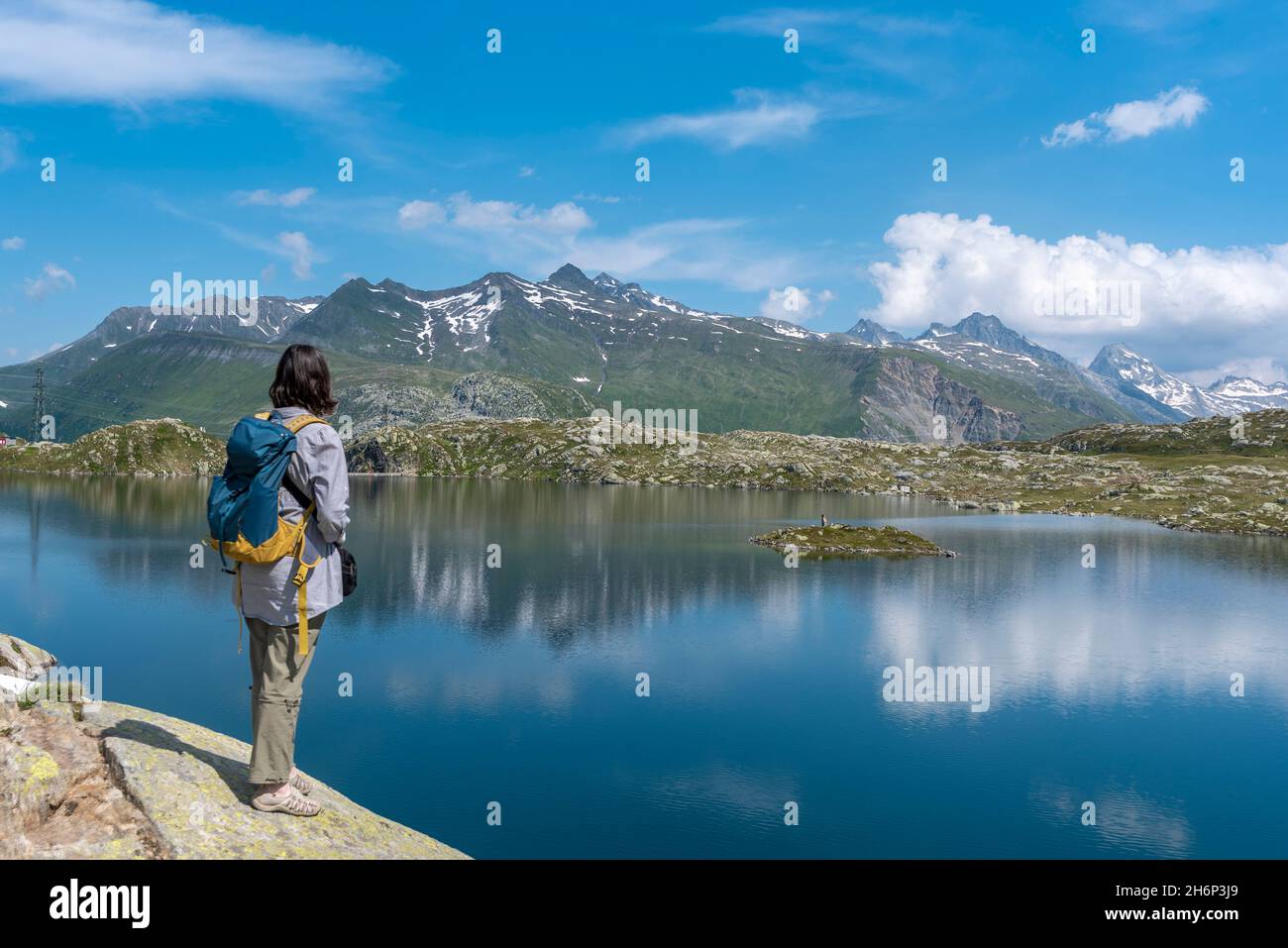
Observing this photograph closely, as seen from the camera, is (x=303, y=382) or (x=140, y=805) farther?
(x=303, y=382)

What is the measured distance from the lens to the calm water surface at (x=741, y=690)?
87.9ft

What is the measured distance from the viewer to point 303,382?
11273mm

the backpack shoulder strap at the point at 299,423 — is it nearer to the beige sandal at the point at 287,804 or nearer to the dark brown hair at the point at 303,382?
the dark brown hair at the point at 303,382

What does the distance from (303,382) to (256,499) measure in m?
1.92

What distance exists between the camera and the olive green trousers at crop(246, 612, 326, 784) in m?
10.9

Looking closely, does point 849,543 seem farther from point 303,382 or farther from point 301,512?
point 301,512

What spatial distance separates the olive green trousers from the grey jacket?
0.28 m

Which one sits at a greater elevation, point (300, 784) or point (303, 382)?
point (303, 382)

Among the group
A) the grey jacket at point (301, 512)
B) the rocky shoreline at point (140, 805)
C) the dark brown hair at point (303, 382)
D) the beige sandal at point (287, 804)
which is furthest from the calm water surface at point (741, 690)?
the dark brown hair at point (303, 382)

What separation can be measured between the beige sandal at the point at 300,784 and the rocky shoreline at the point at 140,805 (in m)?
0.26

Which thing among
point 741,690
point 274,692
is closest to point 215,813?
point 274,692

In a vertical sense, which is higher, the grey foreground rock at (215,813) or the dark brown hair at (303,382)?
the dark brown hair at (303,382)

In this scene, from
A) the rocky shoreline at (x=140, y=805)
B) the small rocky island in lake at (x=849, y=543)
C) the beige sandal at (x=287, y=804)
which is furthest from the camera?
the small rocky island in lake at (x=849, y=543)

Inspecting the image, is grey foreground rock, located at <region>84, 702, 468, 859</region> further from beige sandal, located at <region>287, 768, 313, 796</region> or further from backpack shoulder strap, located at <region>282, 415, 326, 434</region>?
backpack shoulder strap, located at <region>282, 415, 326, 434</region>
